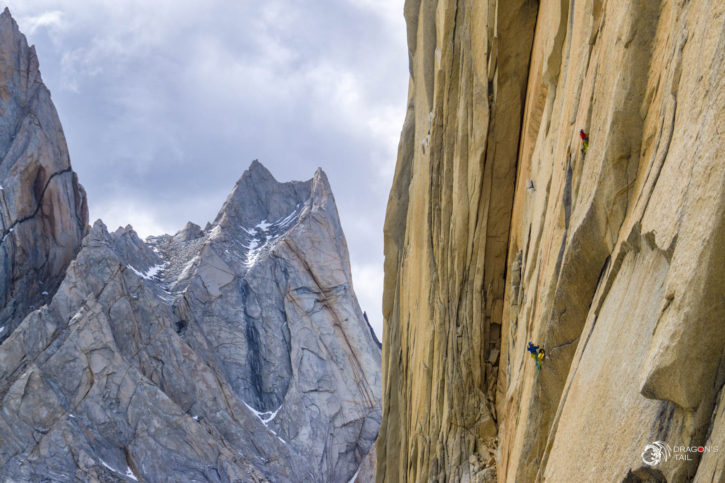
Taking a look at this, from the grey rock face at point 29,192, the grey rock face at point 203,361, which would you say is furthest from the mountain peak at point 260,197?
the grey rock face at point 29,192

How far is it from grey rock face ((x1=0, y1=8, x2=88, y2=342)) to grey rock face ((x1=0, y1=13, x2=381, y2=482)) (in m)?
0.29

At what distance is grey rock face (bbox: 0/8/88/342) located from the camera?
290 ft

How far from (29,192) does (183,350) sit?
30.4 m

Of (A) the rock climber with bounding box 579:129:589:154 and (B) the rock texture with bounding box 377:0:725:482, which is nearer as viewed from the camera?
(B) the rock texture with bounding box 377:0:725:482

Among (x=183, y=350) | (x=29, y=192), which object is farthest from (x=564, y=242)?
(x=29, y=192)

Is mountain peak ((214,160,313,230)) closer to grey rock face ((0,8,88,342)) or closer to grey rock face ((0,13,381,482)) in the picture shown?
grey rock face ((0,13,381,482))

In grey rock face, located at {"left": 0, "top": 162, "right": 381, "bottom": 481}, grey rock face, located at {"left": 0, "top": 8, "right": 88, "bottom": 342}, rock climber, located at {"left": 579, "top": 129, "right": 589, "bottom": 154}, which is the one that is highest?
grey rock face, located at {"left": 0, "top": 8, "right": 88, "bottom": 342}

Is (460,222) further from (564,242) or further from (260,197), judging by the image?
(260,197)

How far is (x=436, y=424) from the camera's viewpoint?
829 inches

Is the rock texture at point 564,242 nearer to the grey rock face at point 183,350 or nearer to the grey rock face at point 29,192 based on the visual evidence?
the grey rock face at point 183,350

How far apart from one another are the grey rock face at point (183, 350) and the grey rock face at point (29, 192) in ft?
0.94

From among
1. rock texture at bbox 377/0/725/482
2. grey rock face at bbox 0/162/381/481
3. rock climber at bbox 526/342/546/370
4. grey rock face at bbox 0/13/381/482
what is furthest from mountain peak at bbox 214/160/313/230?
rock climber at bbox 526/342/546/370

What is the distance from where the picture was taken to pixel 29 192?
299 feet

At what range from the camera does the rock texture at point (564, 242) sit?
7395 mm
